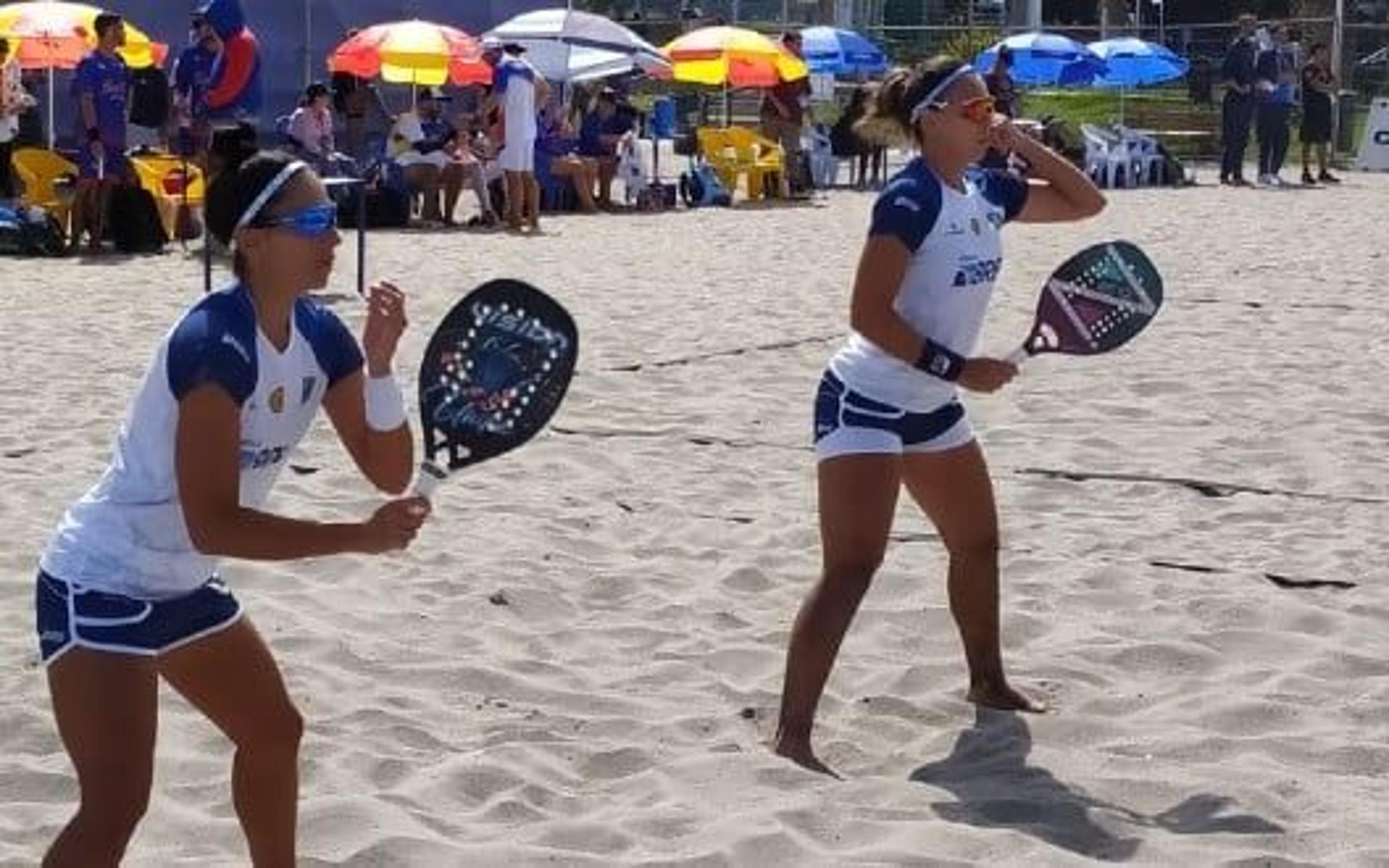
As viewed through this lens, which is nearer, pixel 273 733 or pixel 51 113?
pixel 273 733

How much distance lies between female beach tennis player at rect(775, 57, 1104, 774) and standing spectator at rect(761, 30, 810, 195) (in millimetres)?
19586

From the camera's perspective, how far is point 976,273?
520 centimetres

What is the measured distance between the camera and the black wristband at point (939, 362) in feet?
16.6

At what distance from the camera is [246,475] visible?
366cm

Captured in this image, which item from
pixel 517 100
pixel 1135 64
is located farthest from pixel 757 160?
pixel 1135 64

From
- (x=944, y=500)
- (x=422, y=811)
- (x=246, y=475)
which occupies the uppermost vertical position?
(x=246, y=475)

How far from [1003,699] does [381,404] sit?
2.27 meters

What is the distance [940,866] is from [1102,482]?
4079mm

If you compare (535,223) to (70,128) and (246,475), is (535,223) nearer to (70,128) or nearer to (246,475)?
(70,128)

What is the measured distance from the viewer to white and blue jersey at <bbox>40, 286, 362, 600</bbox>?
3.50m

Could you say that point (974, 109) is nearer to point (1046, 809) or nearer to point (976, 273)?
point (976, 273)

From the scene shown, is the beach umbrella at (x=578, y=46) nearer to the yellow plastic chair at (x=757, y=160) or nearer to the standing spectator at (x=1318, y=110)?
the yellow plastic chair at (x=757, y=160)

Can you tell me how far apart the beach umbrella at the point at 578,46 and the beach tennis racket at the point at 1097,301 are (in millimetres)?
18504

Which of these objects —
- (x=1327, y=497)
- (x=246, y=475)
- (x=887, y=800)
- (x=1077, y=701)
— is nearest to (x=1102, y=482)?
(x=1327, y=497)
